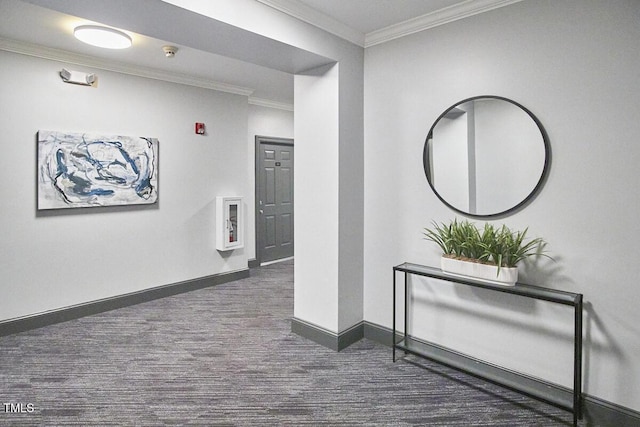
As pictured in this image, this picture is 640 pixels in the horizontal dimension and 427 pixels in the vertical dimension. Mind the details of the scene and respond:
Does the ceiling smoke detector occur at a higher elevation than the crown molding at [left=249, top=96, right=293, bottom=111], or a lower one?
lower

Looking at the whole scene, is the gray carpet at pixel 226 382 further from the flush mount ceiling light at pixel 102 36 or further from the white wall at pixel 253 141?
the flush mount ceiling light at pixel 102 36

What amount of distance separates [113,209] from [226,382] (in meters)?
2.26

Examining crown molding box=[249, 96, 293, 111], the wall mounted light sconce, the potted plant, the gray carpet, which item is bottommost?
the gray carpet

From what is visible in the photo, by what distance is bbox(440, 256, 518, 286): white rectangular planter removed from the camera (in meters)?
2.16

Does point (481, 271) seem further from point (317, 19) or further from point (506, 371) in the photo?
point (317, 19)

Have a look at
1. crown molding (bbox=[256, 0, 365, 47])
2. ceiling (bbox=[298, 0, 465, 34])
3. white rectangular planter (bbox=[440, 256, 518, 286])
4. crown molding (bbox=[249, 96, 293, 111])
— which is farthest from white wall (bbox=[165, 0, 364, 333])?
crown molding (bbox=[249, 96, 293, 111])

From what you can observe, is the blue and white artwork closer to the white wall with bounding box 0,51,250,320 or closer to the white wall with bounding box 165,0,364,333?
the white wall with bounding box 0,51,250,320

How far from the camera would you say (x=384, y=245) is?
2975 mm

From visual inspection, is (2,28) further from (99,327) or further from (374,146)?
(374,146)

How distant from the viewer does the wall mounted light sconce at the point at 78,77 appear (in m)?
3.38

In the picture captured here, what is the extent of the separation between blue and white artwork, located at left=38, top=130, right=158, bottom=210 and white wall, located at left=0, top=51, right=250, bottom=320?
0.08m

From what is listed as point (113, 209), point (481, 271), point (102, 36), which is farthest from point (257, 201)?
point (481, 271)

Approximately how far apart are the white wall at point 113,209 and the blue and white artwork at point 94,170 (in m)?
0.08

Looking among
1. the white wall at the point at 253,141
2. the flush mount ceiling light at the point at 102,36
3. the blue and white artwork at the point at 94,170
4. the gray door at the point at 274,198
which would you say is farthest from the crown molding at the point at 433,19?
the gray door at the point at 274,198
